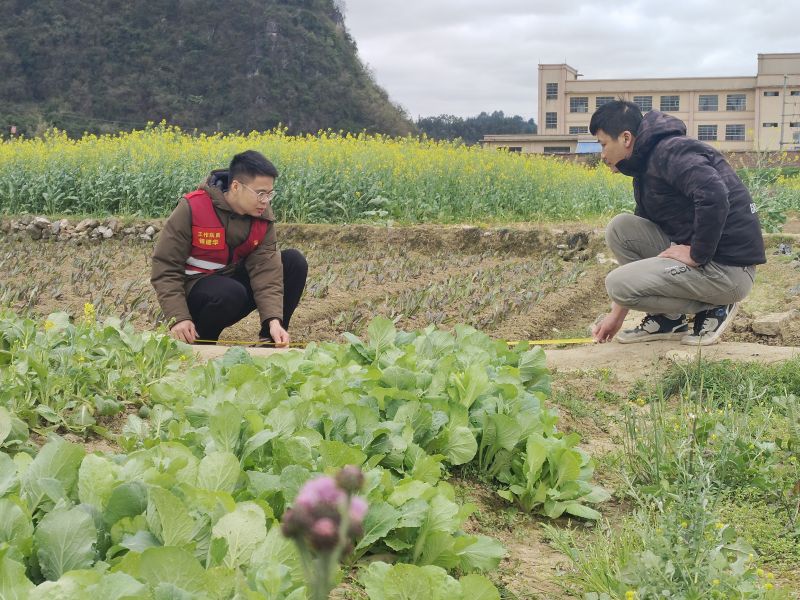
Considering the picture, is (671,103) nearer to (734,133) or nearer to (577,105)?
(734,133)

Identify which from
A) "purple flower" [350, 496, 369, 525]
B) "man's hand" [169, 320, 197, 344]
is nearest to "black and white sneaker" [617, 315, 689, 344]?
"man's hand" [169, 320, 197, 344]

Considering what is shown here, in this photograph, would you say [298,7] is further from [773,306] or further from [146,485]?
[146,485]

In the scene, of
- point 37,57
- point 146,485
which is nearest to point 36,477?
point 146,485

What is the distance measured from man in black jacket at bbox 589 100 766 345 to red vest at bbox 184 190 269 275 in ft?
6.40

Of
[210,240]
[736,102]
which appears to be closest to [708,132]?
[736,102]

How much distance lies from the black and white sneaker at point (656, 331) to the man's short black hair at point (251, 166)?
218 cm

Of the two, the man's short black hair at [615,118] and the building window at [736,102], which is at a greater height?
the building window at [736,102]

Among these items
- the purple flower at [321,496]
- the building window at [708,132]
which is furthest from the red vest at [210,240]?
the building window at [708,132]

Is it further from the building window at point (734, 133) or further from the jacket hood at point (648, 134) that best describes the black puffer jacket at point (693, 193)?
the building window at point (734, 133)

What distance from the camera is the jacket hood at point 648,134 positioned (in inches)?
190

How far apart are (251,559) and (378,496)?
0.51 meters

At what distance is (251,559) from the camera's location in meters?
1.78

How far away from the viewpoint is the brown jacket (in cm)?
496

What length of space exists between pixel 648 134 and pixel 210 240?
2.45m
